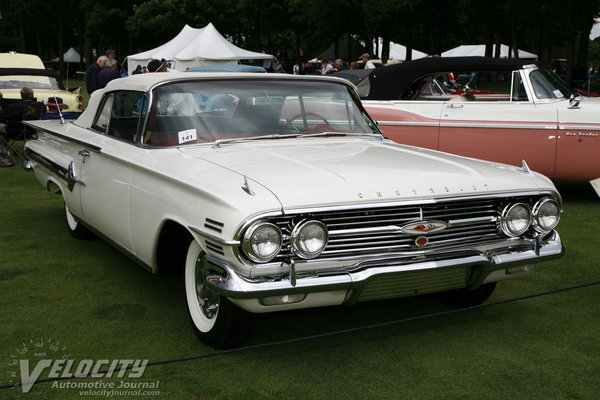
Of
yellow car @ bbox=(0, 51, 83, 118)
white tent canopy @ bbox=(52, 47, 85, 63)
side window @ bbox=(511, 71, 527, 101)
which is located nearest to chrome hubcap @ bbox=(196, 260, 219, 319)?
side window @ bbox=(511, 71, 527, 101)

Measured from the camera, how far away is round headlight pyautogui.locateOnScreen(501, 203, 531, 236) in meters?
3.66

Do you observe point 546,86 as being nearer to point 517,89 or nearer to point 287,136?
point 517,89

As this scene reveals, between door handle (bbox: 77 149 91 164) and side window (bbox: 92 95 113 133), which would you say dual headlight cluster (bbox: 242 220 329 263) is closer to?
door handle (bbox: 77 149 91 164)

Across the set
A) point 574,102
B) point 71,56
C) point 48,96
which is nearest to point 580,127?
point 574,102

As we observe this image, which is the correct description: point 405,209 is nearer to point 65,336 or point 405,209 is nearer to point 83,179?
point 65,336

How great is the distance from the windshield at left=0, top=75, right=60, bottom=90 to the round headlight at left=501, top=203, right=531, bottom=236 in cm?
1165

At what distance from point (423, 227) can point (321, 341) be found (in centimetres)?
90

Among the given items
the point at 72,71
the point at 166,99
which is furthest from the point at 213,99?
the point at 72,71

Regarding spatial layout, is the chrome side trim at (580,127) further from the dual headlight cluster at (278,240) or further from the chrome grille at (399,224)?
the dual headlight cluster at (278,240)

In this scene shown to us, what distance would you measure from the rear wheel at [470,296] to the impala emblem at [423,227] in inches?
36.7

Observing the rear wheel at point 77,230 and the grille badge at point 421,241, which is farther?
the rear wheel at point 77,230

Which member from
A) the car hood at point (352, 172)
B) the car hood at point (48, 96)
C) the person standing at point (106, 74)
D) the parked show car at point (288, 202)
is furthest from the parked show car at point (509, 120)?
the car hood at point (48, 96)

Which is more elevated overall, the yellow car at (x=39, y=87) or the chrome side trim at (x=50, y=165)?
the yellow car at (x=39, y=87)

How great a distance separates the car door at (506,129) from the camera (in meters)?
7.39
